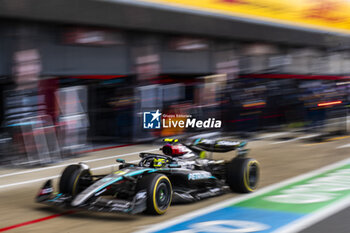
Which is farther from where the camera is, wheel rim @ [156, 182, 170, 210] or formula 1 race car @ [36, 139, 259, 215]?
wheel rim @ [156, 182, 170, 210]

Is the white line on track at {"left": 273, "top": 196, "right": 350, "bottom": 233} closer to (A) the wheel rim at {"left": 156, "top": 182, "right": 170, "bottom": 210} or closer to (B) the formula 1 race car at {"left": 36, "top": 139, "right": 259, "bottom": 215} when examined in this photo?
(B) the formula 1 race car at {"left": 36, "top": 139, "right": 259, "bottom": 215}

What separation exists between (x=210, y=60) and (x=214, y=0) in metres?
2.33

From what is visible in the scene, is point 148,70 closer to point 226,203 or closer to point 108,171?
point 108,171

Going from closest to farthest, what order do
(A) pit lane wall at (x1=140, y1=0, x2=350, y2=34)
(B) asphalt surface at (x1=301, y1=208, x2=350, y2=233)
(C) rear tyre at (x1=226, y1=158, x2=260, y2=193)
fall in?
(B) asphalt surface at (x1=301, y1=208, x2=350, y2=233) < (C) rear tyre at (x1=226, y1=158, x2=260, y2=193) < (A) pit lane wall at (x1=140, y1=0, x2=350, y2=34)

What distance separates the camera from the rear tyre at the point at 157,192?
267 inches

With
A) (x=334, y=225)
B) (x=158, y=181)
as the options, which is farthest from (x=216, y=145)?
(x=334, y=225)

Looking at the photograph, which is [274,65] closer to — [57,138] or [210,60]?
[210,60]

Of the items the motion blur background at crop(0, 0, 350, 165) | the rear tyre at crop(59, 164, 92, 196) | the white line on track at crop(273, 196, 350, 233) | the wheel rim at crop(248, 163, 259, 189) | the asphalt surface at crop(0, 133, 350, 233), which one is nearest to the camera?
the white line on track at crop(273, 196, 350, 233)

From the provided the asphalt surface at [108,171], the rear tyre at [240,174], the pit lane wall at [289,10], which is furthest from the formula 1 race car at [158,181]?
the pit lane wall at [289,10]

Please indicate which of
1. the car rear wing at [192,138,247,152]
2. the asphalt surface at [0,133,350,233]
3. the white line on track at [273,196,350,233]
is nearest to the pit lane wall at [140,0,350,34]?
the asphalt surface at [0,133,350,233]

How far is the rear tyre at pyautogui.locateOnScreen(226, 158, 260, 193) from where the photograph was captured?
27.3 ft

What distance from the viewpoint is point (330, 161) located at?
12188 mm

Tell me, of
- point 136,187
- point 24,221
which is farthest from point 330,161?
point 24,221

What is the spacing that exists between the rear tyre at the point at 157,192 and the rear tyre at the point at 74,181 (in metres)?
1.21
